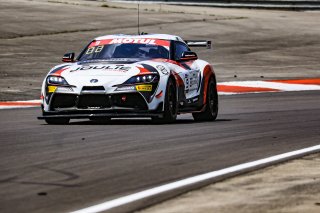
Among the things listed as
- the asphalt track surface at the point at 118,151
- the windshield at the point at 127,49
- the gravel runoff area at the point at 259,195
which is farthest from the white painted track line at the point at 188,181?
the windshield at the point at 127,49

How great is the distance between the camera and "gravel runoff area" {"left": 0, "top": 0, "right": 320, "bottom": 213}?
27652 mm

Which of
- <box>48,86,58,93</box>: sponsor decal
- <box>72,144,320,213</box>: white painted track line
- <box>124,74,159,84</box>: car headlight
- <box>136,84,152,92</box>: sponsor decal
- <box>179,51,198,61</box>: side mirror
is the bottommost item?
<box>48,86,58,93</box>: sponsor decal

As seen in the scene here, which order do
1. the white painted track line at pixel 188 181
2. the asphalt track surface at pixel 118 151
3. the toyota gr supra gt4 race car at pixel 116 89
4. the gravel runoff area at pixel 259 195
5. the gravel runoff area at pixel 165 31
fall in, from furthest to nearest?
the gravel runoff area at pixel 165 31, the toyota gr supra gt4 race car at pixel 116 89, the asphalt track surface at pixel 118 151, the white painted track line at pixel 188 181, the gravel runoff area at pixel 259 195

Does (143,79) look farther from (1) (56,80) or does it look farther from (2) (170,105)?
(1) (56,80)

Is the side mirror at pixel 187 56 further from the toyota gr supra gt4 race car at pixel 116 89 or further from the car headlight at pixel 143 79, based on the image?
the car headlight at pixel 143 79

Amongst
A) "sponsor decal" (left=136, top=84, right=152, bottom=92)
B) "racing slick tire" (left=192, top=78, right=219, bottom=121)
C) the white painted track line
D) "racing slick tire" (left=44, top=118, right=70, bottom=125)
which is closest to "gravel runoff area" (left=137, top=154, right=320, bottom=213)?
the white painted track line

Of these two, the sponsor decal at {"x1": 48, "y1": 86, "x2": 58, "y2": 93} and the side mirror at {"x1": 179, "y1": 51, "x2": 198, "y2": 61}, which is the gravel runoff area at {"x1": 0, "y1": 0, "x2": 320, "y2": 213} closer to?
the side mirror at {"x1": 179, "y1": 51, "x2": 198, "y2": 61}

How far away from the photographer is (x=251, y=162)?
10.1 m

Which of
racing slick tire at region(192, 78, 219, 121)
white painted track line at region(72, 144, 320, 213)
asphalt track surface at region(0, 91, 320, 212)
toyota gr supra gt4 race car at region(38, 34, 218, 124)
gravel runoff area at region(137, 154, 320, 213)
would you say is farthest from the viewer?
racing slick tire at region(192, 78, 219, 121)

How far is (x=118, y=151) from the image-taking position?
11.1 meters

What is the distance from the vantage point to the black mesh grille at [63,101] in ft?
48.4

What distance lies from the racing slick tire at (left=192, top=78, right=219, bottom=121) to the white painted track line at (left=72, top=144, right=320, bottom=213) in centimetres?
510

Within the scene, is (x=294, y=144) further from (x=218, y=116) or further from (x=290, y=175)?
(x=218, y=116)

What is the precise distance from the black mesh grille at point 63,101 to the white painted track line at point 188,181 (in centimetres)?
425
